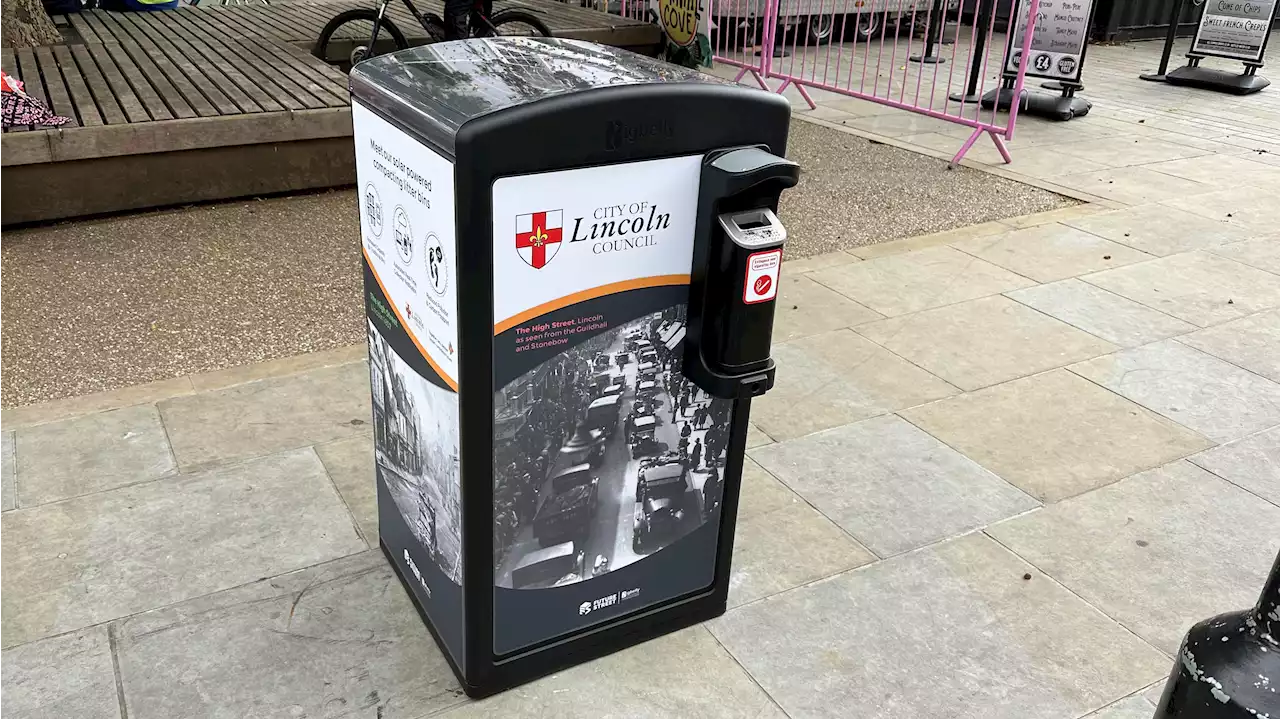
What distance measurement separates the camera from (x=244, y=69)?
23.5ft

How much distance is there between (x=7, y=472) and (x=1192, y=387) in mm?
4568

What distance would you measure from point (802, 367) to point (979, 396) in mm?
737

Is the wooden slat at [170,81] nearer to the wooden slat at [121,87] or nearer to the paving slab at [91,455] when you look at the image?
the wooden slat at [121,87]

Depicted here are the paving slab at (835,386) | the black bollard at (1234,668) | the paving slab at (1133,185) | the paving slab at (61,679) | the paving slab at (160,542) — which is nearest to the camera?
the black bollard at (1234,668)

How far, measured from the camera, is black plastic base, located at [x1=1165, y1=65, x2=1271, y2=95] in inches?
430

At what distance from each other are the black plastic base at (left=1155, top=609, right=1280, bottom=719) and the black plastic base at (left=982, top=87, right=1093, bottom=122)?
28.1 feet

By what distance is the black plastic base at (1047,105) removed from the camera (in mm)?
9302

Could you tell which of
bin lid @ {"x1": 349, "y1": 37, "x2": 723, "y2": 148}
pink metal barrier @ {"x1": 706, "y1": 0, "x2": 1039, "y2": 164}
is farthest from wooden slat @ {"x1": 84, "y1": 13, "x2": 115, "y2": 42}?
bin lid @ {"x1": 349, "y1": 37, "x2": 723, "y2": 148}

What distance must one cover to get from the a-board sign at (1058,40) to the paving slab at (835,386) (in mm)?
5529

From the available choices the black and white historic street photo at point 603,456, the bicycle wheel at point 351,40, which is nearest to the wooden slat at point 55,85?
the bicycle wheel at point 351,40

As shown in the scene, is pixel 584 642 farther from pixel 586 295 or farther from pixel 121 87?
pixel 121 87

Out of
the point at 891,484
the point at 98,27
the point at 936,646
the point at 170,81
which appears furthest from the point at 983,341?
the point at 98,27

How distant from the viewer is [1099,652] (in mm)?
2693

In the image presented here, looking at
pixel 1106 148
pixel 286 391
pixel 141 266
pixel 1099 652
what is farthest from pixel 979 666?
pixel 1106 148
